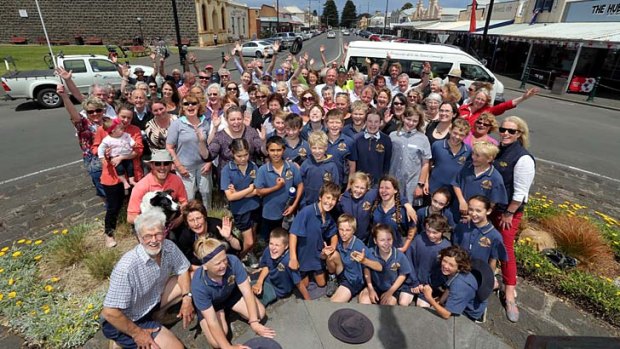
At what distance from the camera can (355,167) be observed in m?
4.44

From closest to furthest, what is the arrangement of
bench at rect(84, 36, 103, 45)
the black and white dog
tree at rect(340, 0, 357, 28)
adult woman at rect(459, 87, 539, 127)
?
the black and white dog → adult woman at rect(459, 87, 539, 127) → bench at rect(84, 36, 103, 45) → tree at rect(340, 0, 357, 28)

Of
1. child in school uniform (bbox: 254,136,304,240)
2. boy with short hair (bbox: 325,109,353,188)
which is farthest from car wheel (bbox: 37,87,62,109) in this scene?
boy with short hair (bbox: 325,109,353,188)

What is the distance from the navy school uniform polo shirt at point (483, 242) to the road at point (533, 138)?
6.22 meters

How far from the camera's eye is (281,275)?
11.9 ft

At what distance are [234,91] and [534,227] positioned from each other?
18.0ft

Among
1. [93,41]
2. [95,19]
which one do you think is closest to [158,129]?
[93,41]

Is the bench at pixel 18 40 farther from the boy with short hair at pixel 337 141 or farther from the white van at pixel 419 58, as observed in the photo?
the boy with short hair at pixel 337 141

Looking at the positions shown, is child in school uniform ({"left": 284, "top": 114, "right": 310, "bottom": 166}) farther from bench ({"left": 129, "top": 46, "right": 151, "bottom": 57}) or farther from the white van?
bench ({"left": 129, "top": 46, "right": 151, "bottom": 57})

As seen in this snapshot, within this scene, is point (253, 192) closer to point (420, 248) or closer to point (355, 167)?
point (355, 167)

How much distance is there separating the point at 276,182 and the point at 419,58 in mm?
9846

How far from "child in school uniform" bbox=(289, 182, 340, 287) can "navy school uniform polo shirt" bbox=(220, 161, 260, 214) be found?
76 cm

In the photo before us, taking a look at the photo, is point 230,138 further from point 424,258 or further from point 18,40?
point 18,40

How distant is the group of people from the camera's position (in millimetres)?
3021

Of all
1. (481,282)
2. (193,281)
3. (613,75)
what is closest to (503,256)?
(481,282)
